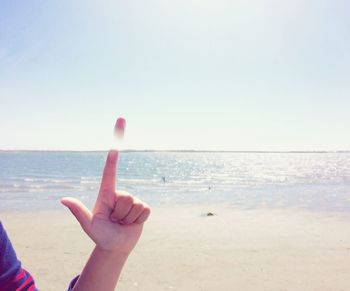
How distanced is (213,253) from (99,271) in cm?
760

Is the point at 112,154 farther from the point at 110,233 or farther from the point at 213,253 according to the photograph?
the point at 213,253

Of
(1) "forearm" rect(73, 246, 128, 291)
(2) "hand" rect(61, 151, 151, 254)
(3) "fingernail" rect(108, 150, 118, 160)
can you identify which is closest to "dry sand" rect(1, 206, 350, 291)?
(1) "forearm" rect(73, 246, 128, 291)

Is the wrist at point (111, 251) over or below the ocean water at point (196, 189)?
over

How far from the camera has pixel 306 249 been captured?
923 centimetres

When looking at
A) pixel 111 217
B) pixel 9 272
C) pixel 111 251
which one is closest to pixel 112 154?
pixel 111 217

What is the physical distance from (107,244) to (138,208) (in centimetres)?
22

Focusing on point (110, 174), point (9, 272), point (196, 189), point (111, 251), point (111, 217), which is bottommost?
point (196, 189)

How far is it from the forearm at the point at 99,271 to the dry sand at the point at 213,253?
17.0ft

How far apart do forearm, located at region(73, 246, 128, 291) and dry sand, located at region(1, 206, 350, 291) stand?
17.0 feet

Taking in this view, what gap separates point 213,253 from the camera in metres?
8.90

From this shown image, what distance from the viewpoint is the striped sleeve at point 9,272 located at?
61.0 inches

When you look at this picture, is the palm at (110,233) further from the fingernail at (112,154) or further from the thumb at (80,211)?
the fingernail at (112,154)

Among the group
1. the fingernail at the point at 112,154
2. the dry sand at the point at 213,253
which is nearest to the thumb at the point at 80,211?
the fingernail at the point at 112,154

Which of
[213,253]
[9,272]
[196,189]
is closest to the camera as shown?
[9,272]
